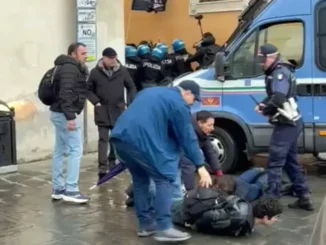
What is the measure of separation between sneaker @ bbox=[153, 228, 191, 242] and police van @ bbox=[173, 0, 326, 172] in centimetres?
375

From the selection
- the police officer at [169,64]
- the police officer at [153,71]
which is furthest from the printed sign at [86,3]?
the police officer at [169,64]

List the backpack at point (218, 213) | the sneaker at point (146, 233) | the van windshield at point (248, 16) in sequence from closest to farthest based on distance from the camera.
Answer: the backpack at point (218, 213) → the sneaker at point (146, 233) → the van windshield at point (248, 16)

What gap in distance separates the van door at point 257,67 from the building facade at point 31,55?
→ 9.77 ft

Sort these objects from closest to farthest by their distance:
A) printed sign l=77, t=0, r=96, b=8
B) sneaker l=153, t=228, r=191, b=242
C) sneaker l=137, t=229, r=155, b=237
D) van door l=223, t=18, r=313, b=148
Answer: sneaker l=153, t=228, r=191, b=242
sneaker l=137, t=229, r=155, b=237
van door l=223, t=18, r=313, b=148
printed sign l=77, t=0, r=96, b=8

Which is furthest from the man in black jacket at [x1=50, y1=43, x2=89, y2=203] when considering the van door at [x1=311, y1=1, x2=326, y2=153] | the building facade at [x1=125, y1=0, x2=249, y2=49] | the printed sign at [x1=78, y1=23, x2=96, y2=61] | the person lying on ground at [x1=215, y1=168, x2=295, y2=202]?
the building facade at [x1=125, y1=0, x2=249, y2=49]

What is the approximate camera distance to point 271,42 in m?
10.3

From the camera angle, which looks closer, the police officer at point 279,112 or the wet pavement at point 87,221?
the wet pavement at point 87,221

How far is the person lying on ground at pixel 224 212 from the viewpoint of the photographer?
6.91 m

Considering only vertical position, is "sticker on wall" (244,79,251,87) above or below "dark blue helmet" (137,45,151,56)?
below

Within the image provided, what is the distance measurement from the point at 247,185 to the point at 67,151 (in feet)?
6.81

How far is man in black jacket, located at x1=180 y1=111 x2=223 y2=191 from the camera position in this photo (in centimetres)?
→ 788

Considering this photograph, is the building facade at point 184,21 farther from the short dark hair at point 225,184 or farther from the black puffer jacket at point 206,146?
the short dark hair at point 225,184

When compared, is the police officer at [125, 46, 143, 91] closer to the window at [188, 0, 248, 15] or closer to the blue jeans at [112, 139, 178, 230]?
the window at [188, 0, 248, 15]

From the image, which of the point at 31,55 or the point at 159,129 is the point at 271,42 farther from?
the point at 159,129
